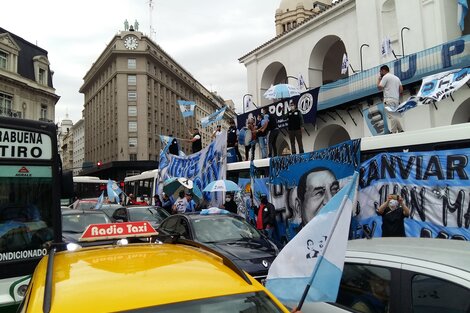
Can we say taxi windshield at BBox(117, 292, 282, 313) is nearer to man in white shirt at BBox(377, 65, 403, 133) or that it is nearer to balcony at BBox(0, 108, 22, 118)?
man in white shirt at BBox(377, 65, 403, 133)

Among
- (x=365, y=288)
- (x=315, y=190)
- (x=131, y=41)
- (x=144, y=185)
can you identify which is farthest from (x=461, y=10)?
(x=131, y=41)

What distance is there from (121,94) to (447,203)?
7374 centimetres

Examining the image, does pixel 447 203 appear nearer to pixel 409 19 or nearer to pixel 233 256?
pixel 233 256

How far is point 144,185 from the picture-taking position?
953 inches

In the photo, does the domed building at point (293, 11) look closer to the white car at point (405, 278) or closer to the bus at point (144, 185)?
the bus at point (144, 185)

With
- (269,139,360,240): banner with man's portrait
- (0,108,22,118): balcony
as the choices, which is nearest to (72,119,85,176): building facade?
(0,108,22,118): balcony

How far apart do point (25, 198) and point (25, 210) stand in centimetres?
14

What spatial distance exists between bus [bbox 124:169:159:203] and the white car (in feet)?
59.7

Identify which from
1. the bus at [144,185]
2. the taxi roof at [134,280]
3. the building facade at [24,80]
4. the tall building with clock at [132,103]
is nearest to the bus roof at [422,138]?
the taxi roof at [134,280]

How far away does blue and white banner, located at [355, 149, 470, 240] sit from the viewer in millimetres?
7180

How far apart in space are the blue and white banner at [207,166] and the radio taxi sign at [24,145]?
9.36 m

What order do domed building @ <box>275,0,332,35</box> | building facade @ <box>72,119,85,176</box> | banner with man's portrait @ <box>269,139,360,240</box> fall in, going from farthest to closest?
building facade @ <box>72,119,85,176</box>
domed building @ <box>275,0,332,35</box>
banner with man's portrait @ <box>269,139,360,240</box>

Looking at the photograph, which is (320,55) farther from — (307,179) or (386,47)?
(307,179)

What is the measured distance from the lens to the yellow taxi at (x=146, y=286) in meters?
2.06
